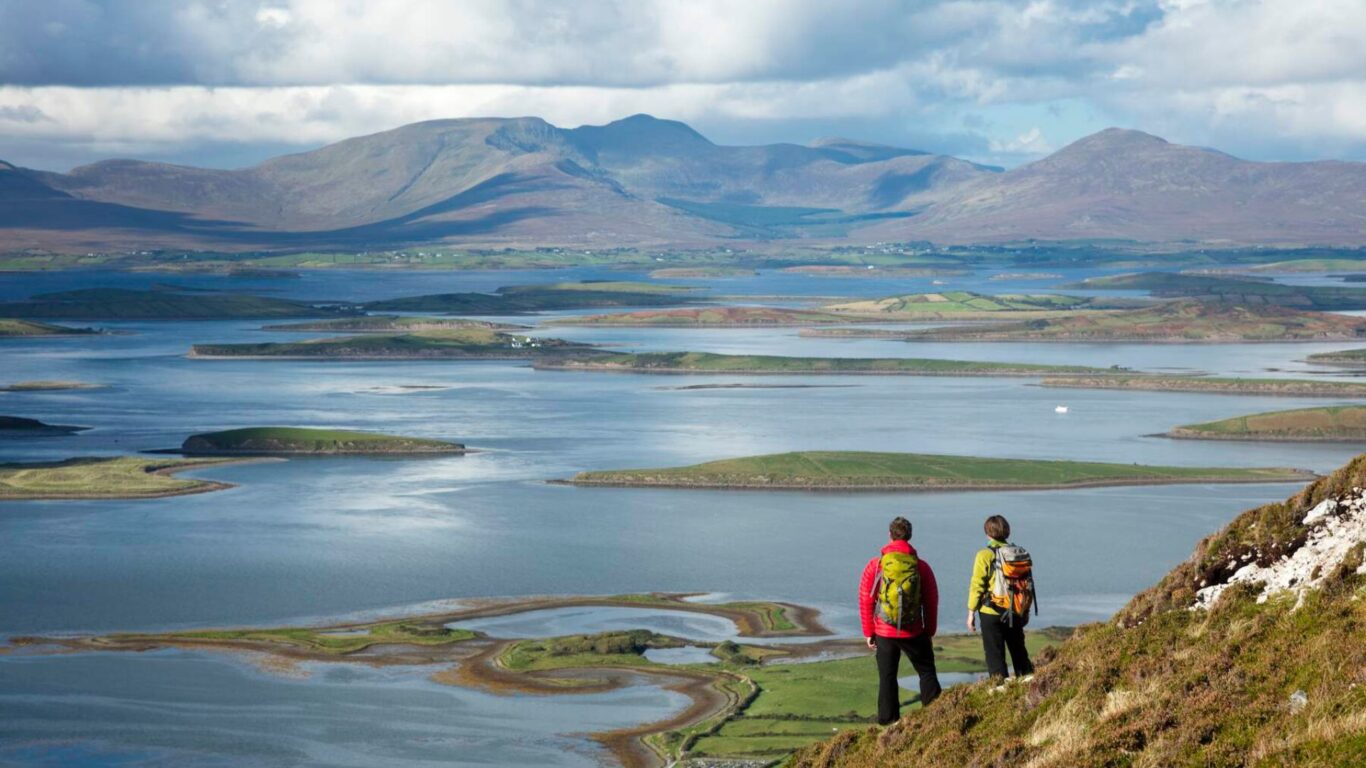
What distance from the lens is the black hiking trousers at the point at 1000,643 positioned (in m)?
16.4

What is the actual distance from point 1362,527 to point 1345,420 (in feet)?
271

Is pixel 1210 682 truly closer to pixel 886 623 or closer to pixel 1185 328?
pixel 886 623

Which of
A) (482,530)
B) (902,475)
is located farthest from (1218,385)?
(482,530)

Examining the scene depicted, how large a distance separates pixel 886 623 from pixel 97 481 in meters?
66.0

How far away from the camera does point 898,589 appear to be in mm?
15508

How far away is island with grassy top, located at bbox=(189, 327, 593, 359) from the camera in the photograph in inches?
5974

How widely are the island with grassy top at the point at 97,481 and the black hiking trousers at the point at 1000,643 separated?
62038mm

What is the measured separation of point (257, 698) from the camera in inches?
1574

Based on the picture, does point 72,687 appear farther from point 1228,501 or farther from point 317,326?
point 317,326

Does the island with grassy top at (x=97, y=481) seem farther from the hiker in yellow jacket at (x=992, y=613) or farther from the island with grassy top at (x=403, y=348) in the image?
the island with grassy top at (x=403, y=348)

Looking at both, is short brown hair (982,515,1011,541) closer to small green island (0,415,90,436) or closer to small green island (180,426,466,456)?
small green island (180,426,466,456)

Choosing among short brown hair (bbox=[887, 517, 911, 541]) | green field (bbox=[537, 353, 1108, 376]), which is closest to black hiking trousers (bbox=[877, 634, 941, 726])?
short brown hair (bbox=[887, 517, 911, 541])

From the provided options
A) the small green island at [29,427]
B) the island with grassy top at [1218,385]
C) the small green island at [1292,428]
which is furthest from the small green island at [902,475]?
the island with grassy top at [1218,385]

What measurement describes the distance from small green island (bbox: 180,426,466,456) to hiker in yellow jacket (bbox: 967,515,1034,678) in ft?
237
